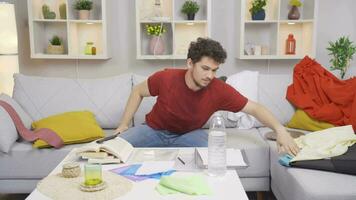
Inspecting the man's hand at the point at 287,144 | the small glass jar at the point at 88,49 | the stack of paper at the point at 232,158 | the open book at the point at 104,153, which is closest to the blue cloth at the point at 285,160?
the man's hand at the point at 287,144

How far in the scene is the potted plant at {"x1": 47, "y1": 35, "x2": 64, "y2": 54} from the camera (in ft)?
11.0

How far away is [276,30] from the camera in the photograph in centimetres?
329

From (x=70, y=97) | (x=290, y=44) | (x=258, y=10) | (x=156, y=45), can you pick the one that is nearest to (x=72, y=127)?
(x=70, y=97)

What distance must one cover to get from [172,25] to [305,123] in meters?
1.45

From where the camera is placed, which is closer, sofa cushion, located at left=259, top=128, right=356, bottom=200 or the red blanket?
sofa cushion, located at left=259, top=128, right=356, bottom=200

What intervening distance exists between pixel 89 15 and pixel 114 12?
245mm

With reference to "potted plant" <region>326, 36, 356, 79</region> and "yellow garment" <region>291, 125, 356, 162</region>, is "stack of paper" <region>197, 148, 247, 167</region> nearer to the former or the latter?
"yellow garment" <region>291, 125, 356, 162</region>

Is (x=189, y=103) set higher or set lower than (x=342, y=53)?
lower

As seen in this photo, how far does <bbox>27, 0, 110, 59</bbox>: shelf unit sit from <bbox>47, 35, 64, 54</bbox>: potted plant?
0.17 feet

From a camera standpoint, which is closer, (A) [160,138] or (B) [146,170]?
(B) [146,170]

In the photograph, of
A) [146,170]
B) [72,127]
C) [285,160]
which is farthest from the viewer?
[72,127]

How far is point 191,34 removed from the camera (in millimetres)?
3529

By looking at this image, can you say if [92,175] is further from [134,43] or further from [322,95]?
[134,43]

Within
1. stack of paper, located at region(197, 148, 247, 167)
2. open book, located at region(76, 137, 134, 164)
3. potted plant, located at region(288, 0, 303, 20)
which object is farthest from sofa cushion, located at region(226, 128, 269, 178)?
potted plant, located at region(288, 0, 303, 20)
